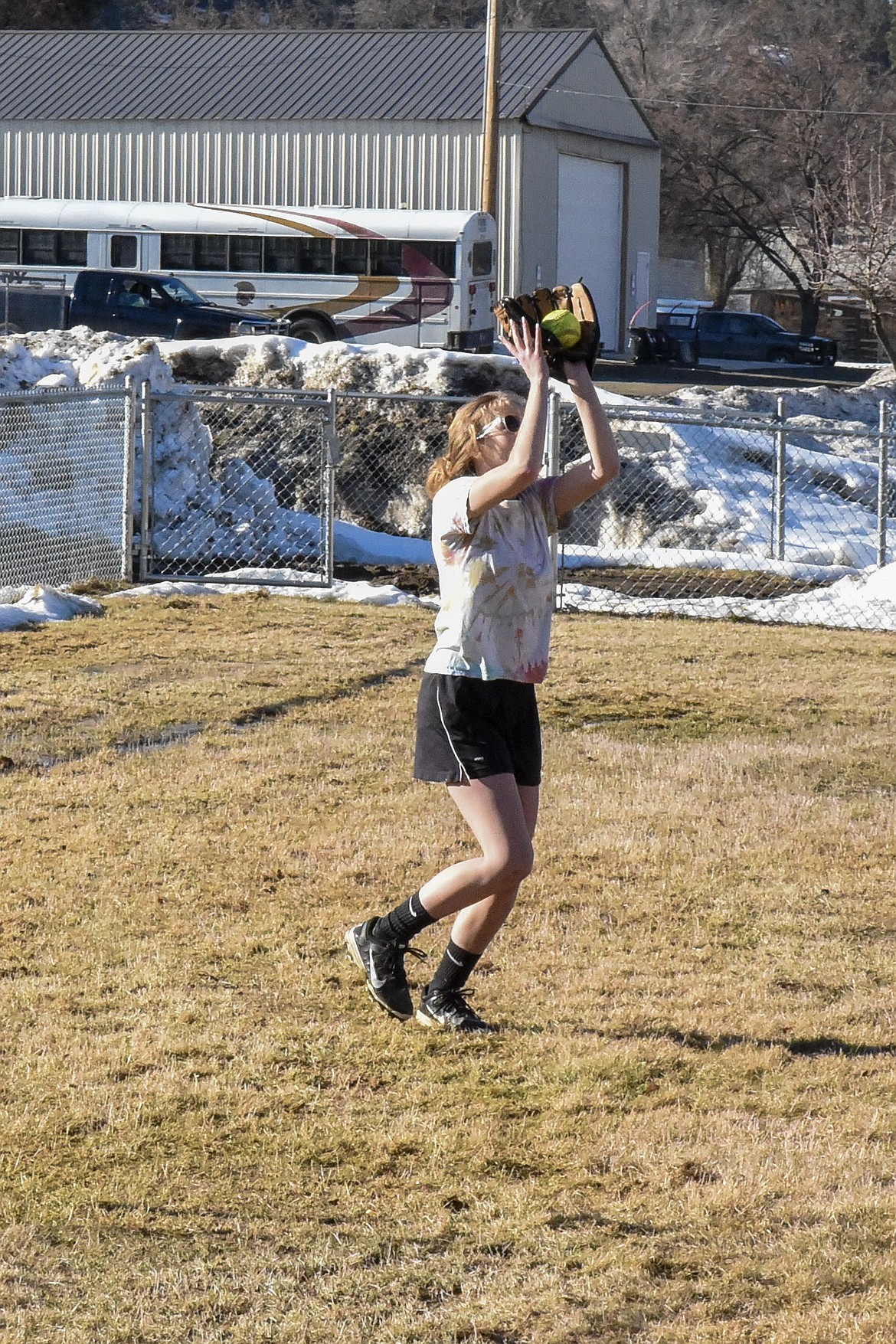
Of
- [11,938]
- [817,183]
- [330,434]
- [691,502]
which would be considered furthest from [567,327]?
[817,183]

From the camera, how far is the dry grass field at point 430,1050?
2.98 m

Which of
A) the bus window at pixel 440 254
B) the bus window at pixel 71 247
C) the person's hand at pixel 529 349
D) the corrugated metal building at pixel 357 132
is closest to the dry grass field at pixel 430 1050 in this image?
the person's hand at pixel 529 349

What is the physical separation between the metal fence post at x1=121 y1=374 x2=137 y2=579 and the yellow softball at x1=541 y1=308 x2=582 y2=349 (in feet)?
27.0

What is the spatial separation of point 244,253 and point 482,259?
4.17 metres

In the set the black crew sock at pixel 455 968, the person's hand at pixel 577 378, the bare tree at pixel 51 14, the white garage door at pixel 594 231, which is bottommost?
the black crew sock at pixel 455 968

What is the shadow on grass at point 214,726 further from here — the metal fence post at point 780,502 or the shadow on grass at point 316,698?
the metal fence post at point 780,502

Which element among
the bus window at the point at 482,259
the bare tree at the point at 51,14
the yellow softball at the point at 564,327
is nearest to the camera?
the yellow softball at the point at 564,327

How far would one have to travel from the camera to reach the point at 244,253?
29531 mm

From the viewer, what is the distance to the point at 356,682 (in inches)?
330

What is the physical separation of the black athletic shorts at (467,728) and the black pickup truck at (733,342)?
34.5 meters

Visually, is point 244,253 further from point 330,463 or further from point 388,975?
point 388,975

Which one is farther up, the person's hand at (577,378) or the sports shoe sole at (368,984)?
the person's hand at (577,378)

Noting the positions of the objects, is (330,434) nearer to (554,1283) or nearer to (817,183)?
(554,1283)

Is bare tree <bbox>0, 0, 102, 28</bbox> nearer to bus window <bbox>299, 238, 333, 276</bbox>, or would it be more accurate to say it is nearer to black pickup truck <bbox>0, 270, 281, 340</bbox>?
bus window <bbox>299, 238, 333, 276</bbox>
